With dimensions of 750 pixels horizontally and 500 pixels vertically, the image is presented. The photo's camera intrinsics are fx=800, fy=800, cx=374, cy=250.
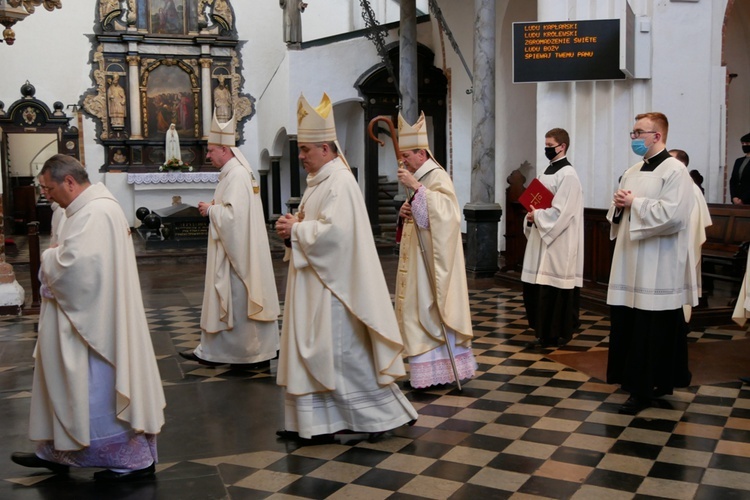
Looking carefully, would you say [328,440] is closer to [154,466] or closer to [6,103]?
[154,466]

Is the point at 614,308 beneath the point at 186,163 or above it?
beneath

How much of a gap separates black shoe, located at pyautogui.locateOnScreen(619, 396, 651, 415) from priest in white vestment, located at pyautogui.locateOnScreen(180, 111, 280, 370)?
2.52 meters

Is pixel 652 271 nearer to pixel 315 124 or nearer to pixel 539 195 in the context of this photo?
pixel 539 195

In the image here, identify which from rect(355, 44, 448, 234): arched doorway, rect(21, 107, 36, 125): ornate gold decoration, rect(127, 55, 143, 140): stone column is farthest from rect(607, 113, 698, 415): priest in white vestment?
rect(21, 107, 36, 125): ornate gold decoration

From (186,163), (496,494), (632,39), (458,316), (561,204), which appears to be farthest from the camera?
(186,163)

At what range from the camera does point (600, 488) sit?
142 inches

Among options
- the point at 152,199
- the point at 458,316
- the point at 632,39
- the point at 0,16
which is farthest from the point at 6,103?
the point at 458,316

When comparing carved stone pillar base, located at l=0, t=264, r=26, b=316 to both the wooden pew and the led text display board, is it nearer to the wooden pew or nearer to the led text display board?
the led text display board

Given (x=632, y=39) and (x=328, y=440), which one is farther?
(x=632, y=39)

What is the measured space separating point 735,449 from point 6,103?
17.3 metres

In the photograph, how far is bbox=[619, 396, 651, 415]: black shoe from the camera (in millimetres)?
4664

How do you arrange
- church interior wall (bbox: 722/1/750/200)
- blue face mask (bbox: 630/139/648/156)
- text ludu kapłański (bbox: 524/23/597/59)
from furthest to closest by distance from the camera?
church interior wall (bbox: 722/1/750/200), text ludu kapłański (bbox: 524/23/597/59), blue face mask (bbox: 630/139/648/156)

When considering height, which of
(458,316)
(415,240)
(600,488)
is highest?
(415,240)

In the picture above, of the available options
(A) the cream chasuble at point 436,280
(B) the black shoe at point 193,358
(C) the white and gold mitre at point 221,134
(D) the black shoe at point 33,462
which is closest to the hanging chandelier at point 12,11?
(C) the white and gold mitre at point 221,134
